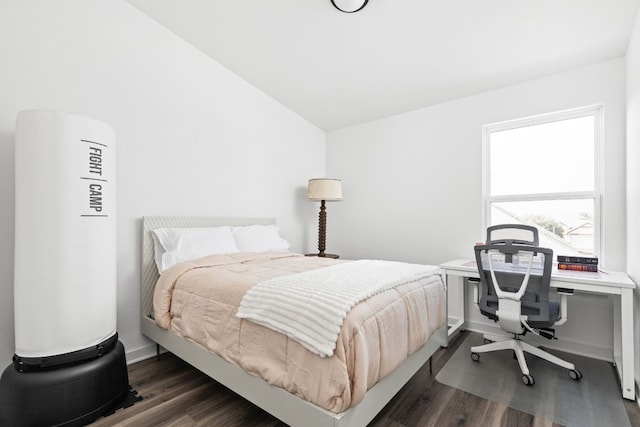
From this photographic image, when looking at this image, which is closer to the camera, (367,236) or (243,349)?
(243,349)

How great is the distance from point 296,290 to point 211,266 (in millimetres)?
1013

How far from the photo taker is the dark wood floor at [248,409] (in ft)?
5.38

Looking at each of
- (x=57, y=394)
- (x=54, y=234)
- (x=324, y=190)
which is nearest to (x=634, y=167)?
(x=324, y=190)

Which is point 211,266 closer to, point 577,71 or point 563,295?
point 563,295

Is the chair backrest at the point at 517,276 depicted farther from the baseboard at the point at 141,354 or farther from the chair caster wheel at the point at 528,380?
the baseboard at the point at 141,354

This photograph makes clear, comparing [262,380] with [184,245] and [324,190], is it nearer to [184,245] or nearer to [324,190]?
[184,245]

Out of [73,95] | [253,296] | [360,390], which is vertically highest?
[73,95]

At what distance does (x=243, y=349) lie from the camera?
5.10 ft

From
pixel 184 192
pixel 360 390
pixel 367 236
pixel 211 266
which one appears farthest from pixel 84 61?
pixel 367 236

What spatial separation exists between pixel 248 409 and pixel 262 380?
0.44 m

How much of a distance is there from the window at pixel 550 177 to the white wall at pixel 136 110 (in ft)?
8.33

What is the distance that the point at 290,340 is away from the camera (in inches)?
54.1

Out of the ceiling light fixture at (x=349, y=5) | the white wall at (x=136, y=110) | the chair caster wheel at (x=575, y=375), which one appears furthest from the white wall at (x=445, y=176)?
the ceiling light fixture at (x=349, y=5)

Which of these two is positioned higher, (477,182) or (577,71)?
(577,71)
